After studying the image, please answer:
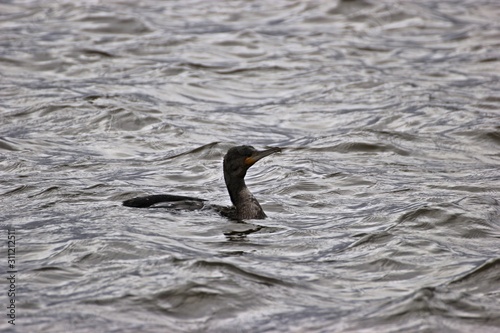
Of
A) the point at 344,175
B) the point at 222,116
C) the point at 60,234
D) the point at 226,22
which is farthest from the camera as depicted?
the point at 226,22

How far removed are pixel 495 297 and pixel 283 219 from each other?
109 inches

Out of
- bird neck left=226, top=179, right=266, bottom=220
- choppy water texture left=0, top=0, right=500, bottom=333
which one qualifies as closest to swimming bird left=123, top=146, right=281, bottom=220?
bird neck left=226, top=179, right=266, bottom=220

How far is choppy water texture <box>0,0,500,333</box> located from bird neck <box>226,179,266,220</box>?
17cm

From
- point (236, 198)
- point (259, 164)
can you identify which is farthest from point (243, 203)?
point (259, 164)

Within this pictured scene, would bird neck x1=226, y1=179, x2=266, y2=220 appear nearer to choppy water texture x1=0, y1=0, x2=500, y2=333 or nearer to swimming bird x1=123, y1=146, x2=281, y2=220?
swimming bird x1=123, y1=146, x2=281, y2=220

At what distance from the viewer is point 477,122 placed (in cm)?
1434

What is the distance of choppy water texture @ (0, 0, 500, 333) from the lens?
7758 mm

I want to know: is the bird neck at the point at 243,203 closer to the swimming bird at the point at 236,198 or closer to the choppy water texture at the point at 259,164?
the swimming bird at the point at 236,198

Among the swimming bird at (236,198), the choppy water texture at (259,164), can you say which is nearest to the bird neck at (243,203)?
the swimming bird at (236,198)

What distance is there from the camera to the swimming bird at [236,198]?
984 cm

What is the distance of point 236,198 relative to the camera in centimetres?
992

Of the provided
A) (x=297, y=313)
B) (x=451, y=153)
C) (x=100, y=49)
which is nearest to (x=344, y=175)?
(x=451, y=153)

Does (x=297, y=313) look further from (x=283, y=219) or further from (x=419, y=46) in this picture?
(x=419, y=46)

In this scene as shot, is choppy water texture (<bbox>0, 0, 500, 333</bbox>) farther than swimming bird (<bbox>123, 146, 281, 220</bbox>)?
No
